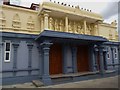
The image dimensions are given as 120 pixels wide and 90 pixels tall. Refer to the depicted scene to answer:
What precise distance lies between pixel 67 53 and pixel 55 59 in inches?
52.4

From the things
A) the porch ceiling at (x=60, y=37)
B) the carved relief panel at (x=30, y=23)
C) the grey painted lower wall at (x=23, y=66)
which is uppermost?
the carved relief panel at (x=30, y=23)

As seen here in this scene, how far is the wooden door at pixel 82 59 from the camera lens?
50.6ft

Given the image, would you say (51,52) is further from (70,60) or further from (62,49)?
(70,60)

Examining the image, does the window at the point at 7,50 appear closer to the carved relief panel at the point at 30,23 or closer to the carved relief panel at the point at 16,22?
the carved relief panel at the point at 16,22

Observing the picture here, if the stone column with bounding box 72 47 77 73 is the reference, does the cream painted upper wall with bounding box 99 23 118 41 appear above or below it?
above

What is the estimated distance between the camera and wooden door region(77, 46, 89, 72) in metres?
15.4

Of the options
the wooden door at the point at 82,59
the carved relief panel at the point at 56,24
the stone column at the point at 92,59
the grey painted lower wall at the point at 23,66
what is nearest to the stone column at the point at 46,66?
the grey painted lower wall at the point at 23,66

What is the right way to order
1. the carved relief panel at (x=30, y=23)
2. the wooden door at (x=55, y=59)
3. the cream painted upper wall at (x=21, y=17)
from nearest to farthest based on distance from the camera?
1. the cream painted upper wall at (x=21, y=17)
2. the carved relief panel at (x=30, y=23)
3. the wooden door at (x=55, y=59)

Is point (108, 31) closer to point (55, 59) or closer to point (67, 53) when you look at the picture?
point (67, 53)

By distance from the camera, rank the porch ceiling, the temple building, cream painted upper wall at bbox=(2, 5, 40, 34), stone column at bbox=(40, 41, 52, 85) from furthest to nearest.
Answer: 1. cream painted upper wall at bbox=(2, 5, 40, 34)
2. the temple building
3. the porch ceiling
4. stone column at bbox=(40, 41, 52, 85)

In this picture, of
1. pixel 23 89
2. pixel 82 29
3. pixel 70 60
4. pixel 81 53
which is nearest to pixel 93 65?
pixel 81 53

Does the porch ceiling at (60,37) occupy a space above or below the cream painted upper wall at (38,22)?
below

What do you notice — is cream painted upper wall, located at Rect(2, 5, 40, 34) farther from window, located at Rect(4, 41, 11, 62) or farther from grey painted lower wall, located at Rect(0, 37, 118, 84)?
window, located at Rect(4, 41, 11, 62)

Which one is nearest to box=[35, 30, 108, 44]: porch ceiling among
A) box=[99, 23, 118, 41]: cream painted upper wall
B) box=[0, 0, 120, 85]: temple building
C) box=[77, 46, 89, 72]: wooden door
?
box=[0, 0, 120, 85]: temple building
